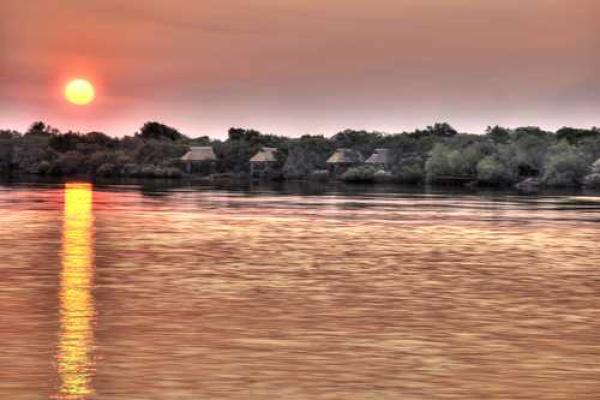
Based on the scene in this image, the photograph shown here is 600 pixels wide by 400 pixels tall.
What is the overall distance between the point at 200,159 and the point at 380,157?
43890mm

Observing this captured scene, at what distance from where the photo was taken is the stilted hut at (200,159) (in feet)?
612

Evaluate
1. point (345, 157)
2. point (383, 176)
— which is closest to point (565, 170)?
point (383, 176)

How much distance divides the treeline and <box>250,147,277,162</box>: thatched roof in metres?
2.04

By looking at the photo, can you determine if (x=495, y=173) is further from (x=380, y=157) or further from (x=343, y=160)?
(x=343, y=160)

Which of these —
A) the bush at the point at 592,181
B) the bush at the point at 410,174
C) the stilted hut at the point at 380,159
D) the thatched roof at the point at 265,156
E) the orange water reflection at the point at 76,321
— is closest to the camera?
the orange water reflection at the point at 76,321

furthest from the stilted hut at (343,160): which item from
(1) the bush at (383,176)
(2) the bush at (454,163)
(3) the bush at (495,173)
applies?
(3) the bush at (495,173)

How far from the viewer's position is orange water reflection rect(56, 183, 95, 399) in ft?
30.8

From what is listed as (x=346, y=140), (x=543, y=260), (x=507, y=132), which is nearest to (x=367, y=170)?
(x=346, y=140)

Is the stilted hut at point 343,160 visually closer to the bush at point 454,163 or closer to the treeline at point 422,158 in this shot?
the treeline at point 422,158

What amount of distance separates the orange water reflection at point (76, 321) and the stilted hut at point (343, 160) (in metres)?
149

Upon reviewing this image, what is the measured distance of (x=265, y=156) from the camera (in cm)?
17938

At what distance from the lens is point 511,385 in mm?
9609

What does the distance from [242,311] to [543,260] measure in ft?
39.8

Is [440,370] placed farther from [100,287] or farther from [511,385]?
[100,287]
